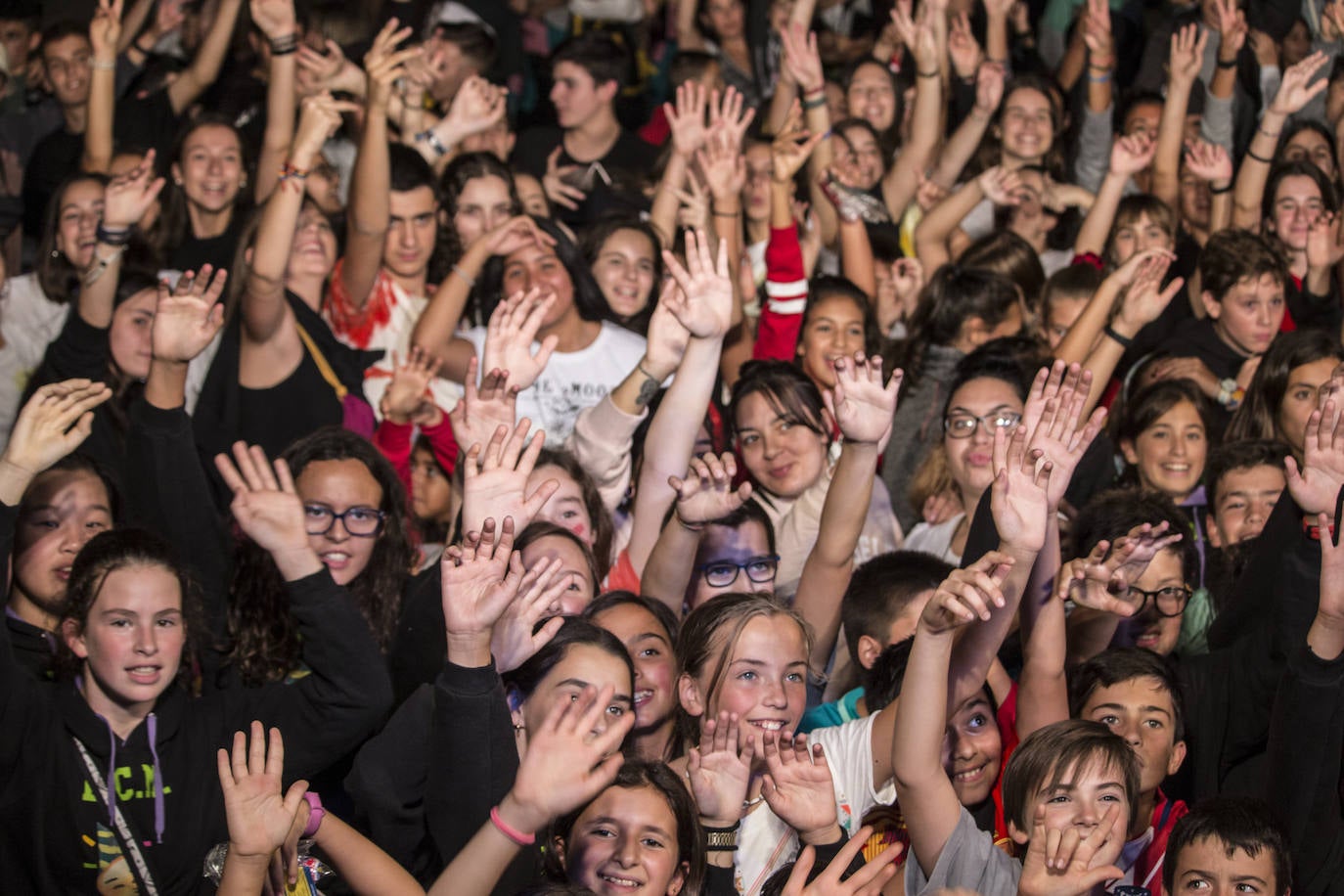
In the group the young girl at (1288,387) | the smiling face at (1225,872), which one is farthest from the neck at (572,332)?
the smiling face at (1225,872)

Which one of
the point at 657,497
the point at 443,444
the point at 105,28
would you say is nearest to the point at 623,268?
the point at 443,444

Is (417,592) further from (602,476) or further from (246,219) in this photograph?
(246,219)

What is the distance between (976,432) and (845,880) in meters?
1.75

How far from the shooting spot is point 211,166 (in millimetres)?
5410

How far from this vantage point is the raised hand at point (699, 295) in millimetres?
3945

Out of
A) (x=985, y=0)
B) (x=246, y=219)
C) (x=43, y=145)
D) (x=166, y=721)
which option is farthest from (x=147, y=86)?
(x=166, y=721)

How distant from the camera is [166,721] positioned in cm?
328

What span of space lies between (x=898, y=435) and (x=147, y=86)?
3.73 metres

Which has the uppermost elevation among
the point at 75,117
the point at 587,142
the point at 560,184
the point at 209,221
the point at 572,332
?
the point at 587,142

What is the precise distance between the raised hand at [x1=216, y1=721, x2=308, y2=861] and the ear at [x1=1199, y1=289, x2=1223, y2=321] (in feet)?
12.2

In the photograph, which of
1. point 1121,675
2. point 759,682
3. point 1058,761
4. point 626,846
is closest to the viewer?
point 626,846

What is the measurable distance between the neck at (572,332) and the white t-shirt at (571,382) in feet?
0.06

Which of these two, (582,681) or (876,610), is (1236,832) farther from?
(582,681)

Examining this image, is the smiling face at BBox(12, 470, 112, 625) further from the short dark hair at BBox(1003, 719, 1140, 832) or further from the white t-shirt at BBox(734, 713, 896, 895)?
the short dark hair at BBox(1003, 719, 1140, 832)
